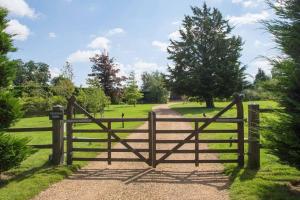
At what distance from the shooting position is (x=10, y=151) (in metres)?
9.84

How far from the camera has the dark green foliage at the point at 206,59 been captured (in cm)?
4816

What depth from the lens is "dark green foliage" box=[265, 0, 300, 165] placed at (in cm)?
838

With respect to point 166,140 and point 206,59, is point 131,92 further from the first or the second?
point 166,140

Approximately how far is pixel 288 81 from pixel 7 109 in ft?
21.9

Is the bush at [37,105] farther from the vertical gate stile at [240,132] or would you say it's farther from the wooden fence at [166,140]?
the vertical gate stile at [240,132]

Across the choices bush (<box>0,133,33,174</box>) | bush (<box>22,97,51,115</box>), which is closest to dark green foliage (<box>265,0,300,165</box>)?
bush (<box>0,133,33,174</box>)

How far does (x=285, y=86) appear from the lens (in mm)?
8742

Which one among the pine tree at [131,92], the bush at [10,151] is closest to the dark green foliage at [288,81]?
the bush at [10,151]

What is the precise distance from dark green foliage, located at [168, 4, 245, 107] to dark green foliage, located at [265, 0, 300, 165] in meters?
38.8

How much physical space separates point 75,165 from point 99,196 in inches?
137

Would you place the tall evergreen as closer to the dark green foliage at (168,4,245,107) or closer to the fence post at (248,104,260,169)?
the fence post at (248,104,260,169)

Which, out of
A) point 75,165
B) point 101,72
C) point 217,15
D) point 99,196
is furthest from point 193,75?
point 99,196

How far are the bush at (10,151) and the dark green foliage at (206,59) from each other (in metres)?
38.8

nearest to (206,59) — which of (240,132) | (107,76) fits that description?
(107,76)
